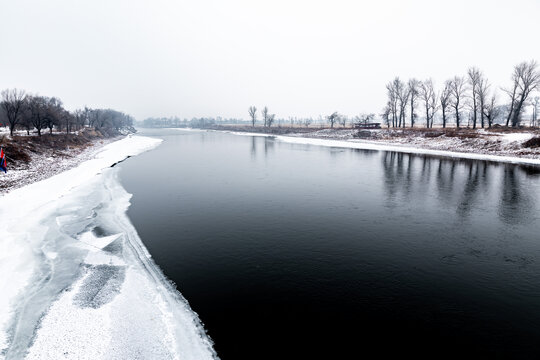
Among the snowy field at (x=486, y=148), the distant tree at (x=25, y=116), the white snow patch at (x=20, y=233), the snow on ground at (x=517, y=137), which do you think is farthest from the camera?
the distant tree at (x=25, y=116)

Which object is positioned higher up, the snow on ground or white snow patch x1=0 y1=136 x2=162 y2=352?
the snow on ground

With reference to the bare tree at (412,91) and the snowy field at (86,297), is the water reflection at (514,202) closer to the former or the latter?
the snowy field at (86,297)

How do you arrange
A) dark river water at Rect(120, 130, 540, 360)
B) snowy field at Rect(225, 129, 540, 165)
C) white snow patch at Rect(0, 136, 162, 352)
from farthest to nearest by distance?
snowy field at Rect(225, 129, 540, 165) < white snow patch at Rect(0, 136, 162, 352) < dark river water at Rect(120, 130, 540, 360)

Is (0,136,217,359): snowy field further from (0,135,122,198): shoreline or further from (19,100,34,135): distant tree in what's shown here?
(19,100,34,135): distant tree

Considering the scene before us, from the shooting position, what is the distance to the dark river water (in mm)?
7715

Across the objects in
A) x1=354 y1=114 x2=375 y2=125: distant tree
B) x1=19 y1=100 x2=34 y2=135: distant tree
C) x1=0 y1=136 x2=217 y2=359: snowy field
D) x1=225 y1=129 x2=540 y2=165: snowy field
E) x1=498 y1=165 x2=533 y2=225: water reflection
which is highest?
x1=354 y1=114 x2=375 y2=125: distant tree

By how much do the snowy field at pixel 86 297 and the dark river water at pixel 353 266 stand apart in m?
0.80

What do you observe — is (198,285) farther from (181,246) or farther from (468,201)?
(468,201)

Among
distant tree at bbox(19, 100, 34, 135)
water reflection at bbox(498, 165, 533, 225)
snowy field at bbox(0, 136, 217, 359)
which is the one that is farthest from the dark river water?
distant tree at bbox(19, 100, 34, 135)

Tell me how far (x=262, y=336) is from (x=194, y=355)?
1847 mm

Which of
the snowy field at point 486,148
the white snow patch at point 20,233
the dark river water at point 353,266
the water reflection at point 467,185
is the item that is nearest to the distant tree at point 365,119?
the snowy field at point 486,148

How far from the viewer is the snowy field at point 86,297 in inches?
288

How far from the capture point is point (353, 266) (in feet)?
37.4

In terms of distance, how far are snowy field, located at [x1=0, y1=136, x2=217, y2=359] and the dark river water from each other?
80 centimetres
